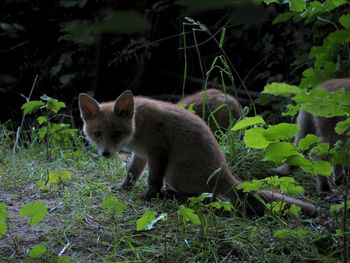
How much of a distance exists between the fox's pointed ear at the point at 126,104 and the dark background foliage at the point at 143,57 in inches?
139

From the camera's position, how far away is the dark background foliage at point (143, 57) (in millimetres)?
10000

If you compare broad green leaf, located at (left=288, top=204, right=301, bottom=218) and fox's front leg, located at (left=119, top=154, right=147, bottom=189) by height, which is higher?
broad green leaf, located at (left=288, top=204, right=301, bottom=218)

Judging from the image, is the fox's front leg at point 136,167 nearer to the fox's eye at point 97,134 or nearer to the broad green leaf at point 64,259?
the fox's eye at point 97,134

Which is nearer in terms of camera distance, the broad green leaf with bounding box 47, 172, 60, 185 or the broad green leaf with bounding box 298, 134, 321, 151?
the broad green leaf with bounding box 298, 134, 321, 151

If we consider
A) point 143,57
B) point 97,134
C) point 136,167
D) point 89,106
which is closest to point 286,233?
point 136,167

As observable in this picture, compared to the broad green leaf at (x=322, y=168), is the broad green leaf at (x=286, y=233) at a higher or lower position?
lower

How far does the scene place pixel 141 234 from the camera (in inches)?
170

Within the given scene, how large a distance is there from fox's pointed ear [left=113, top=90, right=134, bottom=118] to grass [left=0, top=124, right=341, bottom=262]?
73 cm

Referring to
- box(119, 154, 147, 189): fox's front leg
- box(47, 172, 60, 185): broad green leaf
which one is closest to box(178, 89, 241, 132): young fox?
box(119, 154, 147, 189): fox's front leg

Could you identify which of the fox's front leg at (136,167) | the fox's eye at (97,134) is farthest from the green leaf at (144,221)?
the fox's eye at (97,134)

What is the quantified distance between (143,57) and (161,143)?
16.6ft

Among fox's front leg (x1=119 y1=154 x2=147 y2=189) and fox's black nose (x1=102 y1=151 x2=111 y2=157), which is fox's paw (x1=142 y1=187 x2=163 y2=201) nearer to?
fox's front leg (x1=119 y1=154 x2=147 y2=189)

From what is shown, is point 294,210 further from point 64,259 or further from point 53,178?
point 53,178

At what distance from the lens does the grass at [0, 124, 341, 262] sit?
4020mm
